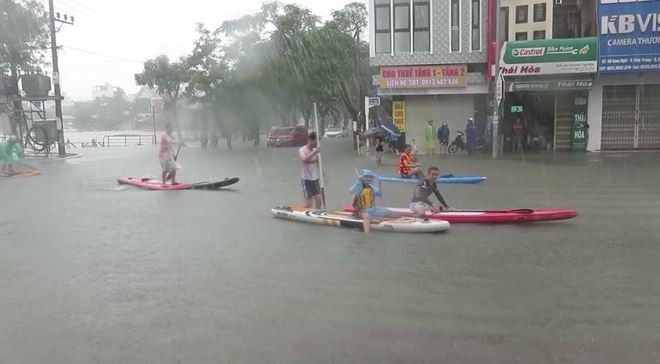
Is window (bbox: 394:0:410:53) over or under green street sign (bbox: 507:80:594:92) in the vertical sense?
over

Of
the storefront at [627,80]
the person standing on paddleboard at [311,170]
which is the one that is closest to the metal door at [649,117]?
the storefront at [627,80]

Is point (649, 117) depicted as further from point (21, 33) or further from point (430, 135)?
point (21, 33)

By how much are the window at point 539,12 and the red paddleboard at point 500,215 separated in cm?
3075

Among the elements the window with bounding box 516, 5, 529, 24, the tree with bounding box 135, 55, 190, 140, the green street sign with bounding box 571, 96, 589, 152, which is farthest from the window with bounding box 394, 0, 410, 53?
the tree with bounding box 135, 55, 190, 140

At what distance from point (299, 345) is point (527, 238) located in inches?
206

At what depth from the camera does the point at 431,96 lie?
92.9 feet

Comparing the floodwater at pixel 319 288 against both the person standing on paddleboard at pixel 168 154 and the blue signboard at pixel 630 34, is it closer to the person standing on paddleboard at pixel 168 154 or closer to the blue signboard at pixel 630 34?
the person standing on paddleboard at pixel 168 154

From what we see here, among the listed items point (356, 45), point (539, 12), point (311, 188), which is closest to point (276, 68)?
point (356, 45)

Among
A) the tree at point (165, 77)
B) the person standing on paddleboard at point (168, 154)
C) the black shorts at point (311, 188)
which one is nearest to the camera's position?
the black shorts at point (311, 188)

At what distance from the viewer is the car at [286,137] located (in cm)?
4238

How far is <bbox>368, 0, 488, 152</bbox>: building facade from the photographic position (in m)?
27.1

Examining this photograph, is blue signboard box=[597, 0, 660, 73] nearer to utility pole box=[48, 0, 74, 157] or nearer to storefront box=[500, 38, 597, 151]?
storefront box=[500, 38, 597, 151]

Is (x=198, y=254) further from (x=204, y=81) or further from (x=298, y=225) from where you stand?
(x=204, y=81)

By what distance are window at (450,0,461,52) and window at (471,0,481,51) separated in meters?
0.62
